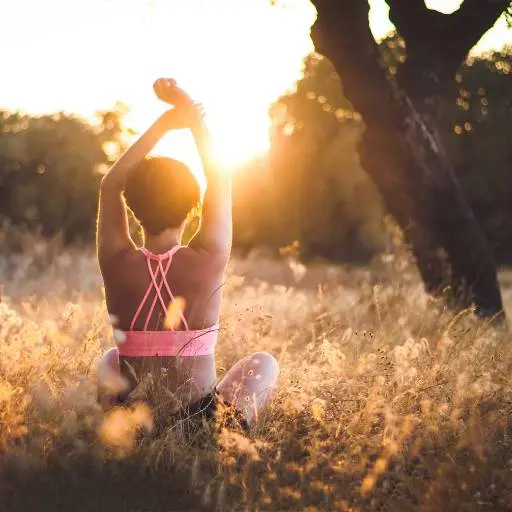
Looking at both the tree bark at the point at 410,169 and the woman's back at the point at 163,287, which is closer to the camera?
the woman's back at the point at 163,287

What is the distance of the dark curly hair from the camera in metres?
4.04

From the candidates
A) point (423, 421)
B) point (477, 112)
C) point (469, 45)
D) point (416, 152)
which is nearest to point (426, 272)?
point (416, 152)

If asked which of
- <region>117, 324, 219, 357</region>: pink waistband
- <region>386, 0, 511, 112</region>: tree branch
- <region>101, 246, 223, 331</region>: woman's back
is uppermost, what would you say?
<region>386, 0, 511, 112</region>: tree branch

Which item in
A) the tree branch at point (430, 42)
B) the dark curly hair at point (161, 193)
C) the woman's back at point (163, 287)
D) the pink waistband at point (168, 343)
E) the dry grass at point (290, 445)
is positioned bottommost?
the dry grass at point (290, 445)

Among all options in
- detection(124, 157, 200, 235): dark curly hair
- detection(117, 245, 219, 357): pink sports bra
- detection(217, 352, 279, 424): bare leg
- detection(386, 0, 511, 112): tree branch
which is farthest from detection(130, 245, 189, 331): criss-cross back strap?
detection(386, 0, 511, 112): tree branch

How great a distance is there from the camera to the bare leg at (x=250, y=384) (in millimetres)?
4195

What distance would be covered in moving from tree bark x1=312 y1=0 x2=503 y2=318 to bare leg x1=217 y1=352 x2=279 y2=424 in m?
4.03

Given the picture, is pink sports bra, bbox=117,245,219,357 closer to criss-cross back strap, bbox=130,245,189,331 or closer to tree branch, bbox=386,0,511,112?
criss-cross back strap, bbox=130,245,189,331

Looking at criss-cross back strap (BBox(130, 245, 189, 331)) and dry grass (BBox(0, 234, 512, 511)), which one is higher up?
criss-cross back strap (BBox(130, 245, 189, 331))

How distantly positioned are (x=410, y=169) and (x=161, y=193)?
15.2 feet

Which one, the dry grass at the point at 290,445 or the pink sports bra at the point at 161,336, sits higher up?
the pink sports bra at the point at 161,336

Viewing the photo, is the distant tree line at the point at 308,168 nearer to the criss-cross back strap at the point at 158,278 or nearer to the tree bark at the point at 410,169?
the tree bark at the point at 410,169

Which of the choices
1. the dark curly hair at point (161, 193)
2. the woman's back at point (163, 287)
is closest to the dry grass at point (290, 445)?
the woman's back at point (163, 287)

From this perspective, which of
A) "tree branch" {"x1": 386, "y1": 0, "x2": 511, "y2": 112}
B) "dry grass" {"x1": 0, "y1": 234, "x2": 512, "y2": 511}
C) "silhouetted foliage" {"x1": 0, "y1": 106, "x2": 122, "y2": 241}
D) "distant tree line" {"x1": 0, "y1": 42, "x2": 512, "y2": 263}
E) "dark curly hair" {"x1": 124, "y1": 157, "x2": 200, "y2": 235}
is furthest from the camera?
"distant tree line" {"x1": 0, "y1": 42, "x2": 512, "y2": 263}
